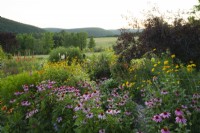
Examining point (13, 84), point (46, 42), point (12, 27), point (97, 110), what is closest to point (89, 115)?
point (97, 110)

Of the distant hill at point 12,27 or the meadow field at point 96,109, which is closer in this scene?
the meadow field at point 96,109

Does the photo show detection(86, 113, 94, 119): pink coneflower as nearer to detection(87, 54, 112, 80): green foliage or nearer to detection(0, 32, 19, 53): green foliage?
detection(87, 54, 112, 80): green foliage

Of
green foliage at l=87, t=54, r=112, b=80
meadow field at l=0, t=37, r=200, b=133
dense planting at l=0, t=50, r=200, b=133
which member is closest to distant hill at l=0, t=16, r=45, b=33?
green foliage at l=87, t=54, r=112, b=80

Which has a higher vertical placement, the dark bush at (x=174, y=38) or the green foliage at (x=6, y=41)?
the dark bush at (x=174, y=38)

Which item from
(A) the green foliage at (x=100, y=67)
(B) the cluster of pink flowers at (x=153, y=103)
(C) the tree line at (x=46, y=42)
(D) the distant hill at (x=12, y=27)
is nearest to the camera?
(B) the cluster of pink flowers at (x=153, y=103)

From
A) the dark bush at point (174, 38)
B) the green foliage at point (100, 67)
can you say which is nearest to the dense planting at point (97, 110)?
the dark bush at point (174, 38)

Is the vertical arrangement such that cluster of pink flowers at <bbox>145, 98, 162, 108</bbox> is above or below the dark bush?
below

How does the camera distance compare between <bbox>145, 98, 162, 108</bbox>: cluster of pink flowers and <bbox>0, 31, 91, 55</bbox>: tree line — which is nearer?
<bbox>145, 98, 162, 108</bbox>: cluster of pink flowers

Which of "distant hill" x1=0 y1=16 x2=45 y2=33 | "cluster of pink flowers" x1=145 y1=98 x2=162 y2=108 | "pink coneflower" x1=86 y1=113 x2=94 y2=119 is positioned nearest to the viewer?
"pink coneflower" x1=86 y1=113 x2=94 y2=119

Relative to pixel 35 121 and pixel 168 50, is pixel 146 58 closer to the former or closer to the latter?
pixel 168 50

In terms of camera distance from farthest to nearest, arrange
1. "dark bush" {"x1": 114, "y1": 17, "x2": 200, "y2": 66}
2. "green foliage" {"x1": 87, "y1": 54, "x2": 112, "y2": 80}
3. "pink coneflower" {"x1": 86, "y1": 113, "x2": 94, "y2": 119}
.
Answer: "green foliage" {"x1": 87, "y1": 54, "x2": 112, "y2": 80}
"dark bush" {"x1": 114, "y1": 17, "x2": 200, "y2": 66}
"pink coneflower" {"x1": 86, "y1": 113, "x2": 94, "y2": 119}

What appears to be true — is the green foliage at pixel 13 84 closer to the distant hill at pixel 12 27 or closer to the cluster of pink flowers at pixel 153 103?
the cluster of pink flowers at pixel 153 103

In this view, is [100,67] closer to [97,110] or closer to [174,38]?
[174,38]

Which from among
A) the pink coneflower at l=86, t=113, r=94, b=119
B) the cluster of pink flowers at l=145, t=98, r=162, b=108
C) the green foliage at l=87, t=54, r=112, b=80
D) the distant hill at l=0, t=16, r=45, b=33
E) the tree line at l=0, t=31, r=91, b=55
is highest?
the distant hill at l=0, t=16, r=45, b=33
